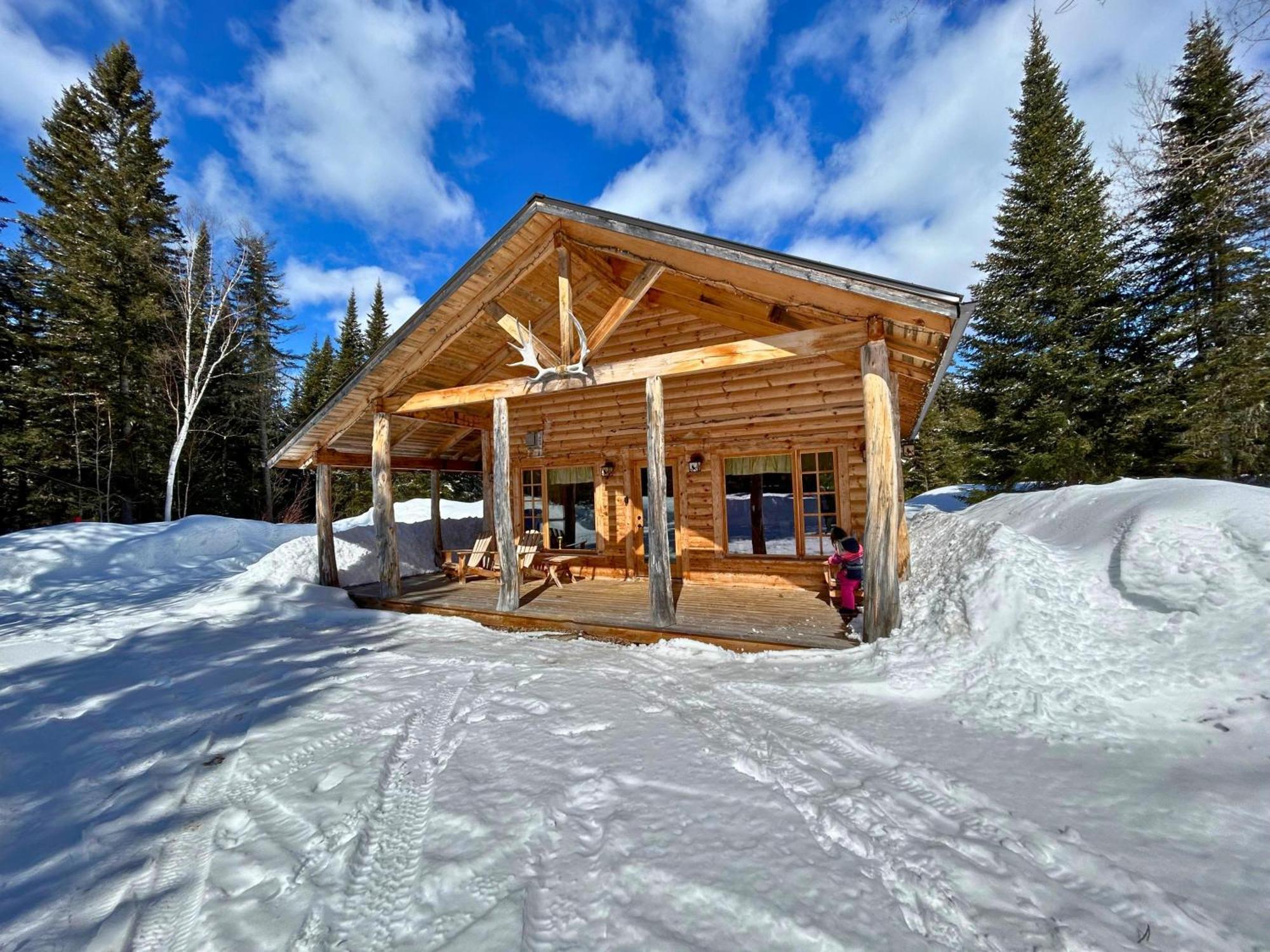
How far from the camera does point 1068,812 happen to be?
2352 millimetres

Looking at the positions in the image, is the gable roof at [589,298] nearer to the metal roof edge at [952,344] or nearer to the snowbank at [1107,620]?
the metal roof edge at [952,344]

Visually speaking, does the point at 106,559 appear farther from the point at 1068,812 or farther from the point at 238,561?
the point at 1068,812

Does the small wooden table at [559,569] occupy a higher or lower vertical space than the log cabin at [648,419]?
lower

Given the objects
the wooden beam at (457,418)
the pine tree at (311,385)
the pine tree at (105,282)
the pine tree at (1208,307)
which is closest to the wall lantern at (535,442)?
the wooden beam at (457,418)

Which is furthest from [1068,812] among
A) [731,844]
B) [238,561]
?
[238,561]

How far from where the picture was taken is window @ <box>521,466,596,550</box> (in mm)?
9883

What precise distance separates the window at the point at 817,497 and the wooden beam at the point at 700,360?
2855mm

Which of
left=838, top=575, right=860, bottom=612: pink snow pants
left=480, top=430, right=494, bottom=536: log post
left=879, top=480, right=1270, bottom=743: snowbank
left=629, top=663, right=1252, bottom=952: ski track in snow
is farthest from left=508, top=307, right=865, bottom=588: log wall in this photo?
left=629, top=663, right=1252, bottom=952: ski track in snow

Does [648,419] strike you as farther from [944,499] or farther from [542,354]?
[944,499]

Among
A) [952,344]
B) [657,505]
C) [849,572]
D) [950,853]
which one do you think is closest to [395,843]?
[950,853]

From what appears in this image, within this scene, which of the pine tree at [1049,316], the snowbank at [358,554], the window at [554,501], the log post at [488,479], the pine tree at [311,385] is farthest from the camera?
the pine tree at [311,385]

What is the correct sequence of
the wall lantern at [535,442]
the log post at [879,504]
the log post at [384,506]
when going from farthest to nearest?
the wall lantern at [535,442] < the log post at [384,506] < the log post at [879,504]

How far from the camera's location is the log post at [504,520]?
638cm

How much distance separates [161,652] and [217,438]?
2123 centimetres
